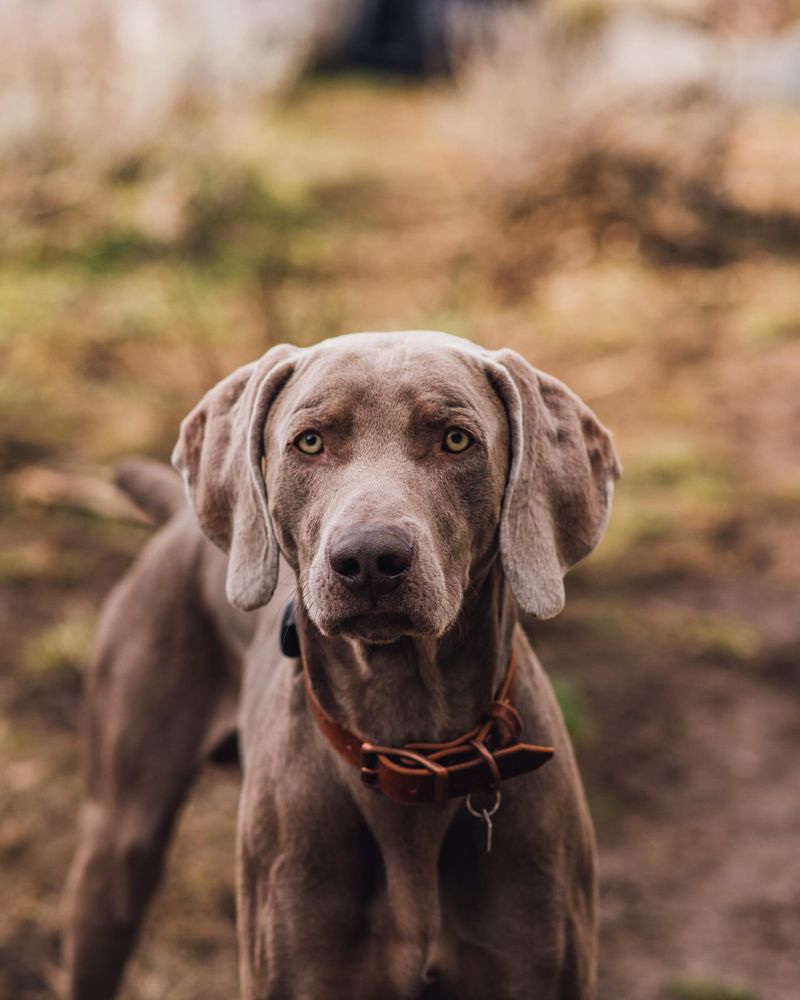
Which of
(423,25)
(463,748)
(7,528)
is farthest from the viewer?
(423,25)

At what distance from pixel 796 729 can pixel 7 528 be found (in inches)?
132

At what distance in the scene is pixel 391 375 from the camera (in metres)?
2.03

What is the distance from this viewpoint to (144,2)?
349 inches

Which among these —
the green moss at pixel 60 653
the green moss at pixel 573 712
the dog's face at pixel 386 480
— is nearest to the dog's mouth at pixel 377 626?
the dog's face at pixel 386 480

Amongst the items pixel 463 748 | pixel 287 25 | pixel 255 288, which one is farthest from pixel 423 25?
pixel 463 748

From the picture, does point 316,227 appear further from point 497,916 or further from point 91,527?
point 497,916

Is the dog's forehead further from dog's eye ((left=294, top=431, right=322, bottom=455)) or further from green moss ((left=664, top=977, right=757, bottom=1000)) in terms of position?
green moss ((left=664, top=977, right=757, bottom=1000))

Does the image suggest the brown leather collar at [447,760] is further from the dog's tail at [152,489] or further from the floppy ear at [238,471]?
the dog's tail at [152,489]

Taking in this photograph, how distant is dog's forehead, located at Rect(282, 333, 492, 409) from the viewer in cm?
201

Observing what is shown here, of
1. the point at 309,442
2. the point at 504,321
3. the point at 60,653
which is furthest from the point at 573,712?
the point at 504,321

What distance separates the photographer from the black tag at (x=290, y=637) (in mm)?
2213

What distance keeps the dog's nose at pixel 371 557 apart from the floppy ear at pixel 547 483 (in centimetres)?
28

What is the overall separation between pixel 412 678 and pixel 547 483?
399mm

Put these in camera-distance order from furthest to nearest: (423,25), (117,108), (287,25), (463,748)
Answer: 1. (423,25)
2. (287,25)
3. (117,108)
4. (463,748)
